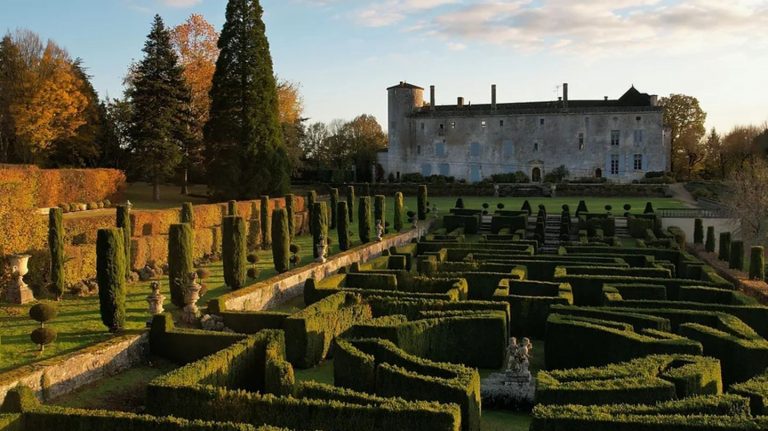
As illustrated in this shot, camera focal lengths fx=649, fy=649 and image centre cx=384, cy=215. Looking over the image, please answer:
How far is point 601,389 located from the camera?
10.7 m

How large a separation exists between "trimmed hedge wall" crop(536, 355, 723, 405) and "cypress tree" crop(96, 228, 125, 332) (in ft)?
32.8

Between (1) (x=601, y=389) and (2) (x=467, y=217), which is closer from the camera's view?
(1) (x=601, y=389)

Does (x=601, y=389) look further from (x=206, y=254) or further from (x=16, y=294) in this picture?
(x=206, y=254)

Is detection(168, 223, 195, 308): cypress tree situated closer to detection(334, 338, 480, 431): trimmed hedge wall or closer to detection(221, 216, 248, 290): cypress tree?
detection(221, 216, 248, 290): cypress tree

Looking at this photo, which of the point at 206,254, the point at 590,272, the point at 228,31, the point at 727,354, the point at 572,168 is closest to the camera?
the point at 727,354

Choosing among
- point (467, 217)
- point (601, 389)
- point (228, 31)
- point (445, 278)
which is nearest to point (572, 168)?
point (467, 217)

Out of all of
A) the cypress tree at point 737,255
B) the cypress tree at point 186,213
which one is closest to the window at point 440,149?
the cypress tree at point 186,213

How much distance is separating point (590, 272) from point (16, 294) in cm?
1814

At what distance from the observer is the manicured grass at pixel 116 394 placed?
11.8 meters

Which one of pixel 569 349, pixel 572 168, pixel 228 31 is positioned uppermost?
pixel 228 31

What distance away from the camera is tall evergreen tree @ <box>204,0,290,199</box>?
43156 millimetres

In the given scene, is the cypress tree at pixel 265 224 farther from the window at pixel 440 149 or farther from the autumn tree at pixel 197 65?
the window at pixel 440 149

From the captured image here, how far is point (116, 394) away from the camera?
1230 centimetres

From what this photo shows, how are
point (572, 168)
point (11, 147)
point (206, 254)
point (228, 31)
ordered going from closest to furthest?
point (206, 254) → point (228, 31) → point (11, 147) → point (572, 168)
